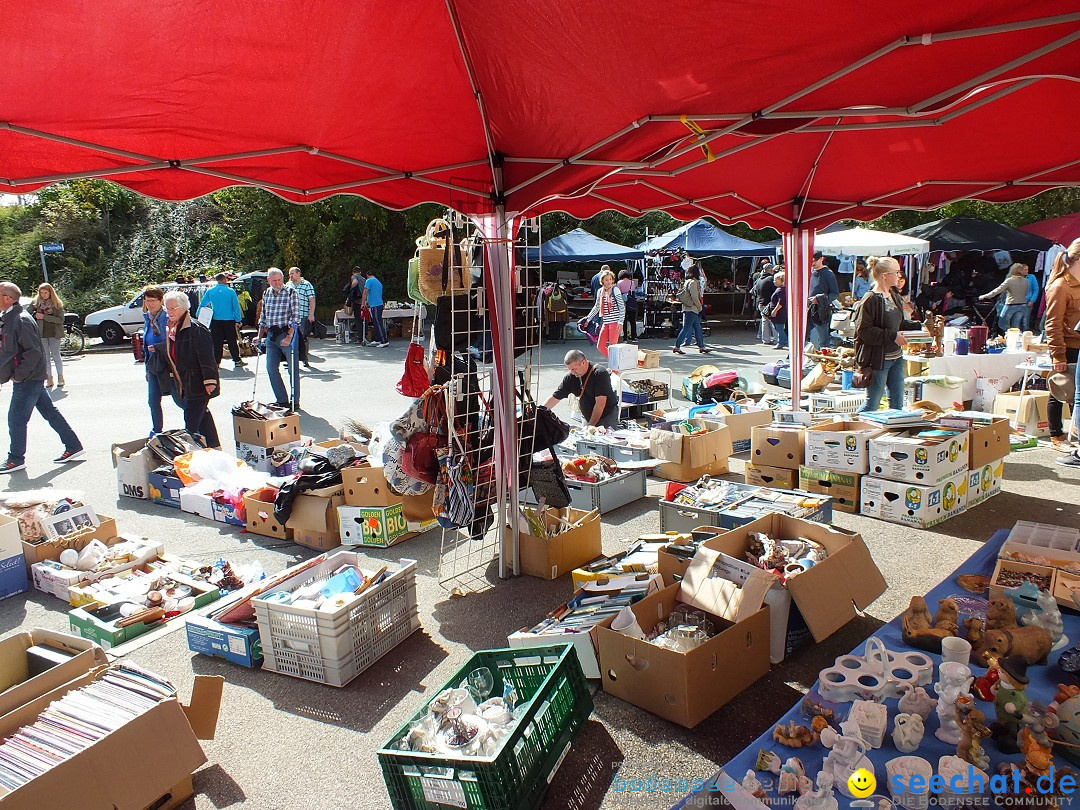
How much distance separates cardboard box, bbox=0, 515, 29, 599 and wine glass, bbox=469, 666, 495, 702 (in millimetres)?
3560

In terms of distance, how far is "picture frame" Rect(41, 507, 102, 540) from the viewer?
207 inches

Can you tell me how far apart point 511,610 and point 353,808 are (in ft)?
5.64

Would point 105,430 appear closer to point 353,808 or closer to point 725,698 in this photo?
point 353,808

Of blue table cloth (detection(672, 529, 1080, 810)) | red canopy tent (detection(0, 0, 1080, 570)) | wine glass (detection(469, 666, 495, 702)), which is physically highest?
red canopy tent (detection(0, 0, 1080, 570))

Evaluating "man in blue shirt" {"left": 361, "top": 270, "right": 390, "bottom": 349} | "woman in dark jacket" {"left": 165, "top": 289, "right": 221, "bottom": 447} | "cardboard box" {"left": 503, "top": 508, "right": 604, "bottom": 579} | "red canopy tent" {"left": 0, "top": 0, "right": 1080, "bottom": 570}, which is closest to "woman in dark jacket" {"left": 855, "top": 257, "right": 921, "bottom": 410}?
"red canopy tent" {"left": 0, "top": 0, "right": 1080, "bottom": 570}

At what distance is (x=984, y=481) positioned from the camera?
6164 mm

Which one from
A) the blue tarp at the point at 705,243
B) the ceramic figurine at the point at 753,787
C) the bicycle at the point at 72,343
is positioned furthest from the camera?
the bicycle at the point at 72,343

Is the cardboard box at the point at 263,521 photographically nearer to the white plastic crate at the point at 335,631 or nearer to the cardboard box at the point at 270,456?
the cardboard box at the point at 270,456

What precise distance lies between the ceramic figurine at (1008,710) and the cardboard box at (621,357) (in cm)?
721

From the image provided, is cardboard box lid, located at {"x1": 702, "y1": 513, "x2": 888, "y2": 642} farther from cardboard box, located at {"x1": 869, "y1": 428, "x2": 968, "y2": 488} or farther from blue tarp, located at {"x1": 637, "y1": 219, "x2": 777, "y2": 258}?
blue tarp, located at {"x1": 637, "y1": 219, "x2": 777, "y2": 258}

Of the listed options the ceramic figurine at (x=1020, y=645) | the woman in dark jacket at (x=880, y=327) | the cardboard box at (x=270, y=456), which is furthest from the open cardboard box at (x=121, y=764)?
the woman in dark jacket at (x=880, y=327)

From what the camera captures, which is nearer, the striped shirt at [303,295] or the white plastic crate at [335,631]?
the white plastic crate at [335,631]

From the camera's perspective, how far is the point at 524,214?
4945mm

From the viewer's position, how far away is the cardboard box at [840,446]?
5.88 metres
